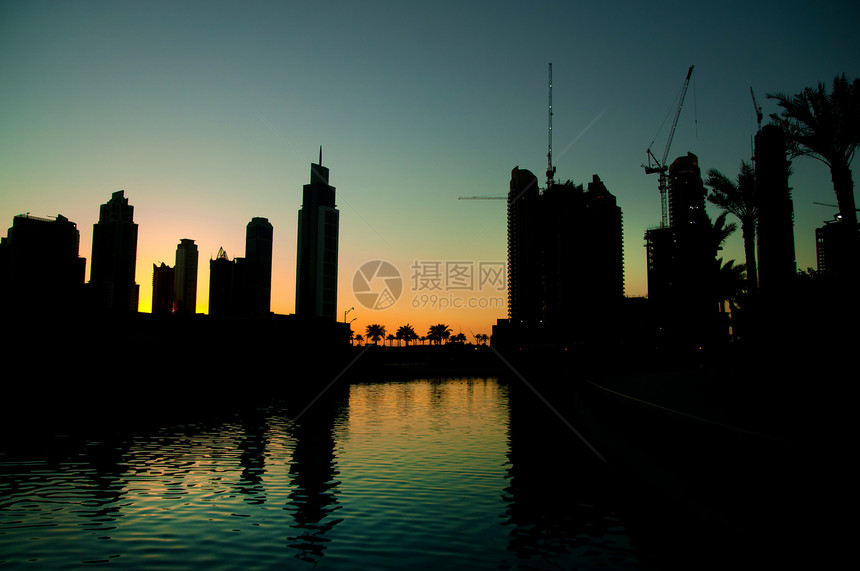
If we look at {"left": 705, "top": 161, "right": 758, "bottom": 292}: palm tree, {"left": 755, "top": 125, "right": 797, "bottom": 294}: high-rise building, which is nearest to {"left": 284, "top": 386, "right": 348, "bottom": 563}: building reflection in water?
{"left": 755, "top": 125, "right": 797, "bottom": 294}: high-rise building

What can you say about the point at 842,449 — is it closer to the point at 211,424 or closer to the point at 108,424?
the point at 211,424

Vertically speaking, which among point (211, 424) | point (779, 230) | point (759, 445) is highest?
point (779, 230)

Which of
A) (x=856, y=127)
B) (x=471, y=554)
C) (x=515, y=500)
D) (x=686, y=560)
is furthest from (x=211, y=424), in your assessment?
(x=856, y=127)

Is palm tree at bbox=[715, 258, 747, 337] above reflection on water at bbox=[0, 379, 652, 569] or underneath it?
above

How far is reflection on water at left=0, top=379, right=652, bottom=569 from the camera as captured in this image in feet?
32.2

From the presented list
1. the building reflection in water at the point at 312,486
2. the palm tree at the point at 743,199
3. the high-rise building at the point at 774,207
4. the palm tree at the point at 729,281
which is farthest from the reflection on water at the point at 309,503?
the palm tree at the point at 729,281

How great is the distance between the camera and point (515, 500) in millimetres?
13797

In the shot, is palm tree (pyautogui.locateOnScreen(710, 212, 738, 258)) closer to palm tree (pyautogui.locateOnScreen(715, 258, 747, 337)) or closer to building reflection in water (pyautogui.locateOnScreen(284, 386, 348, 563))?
palm tree (pyautogui.locateOnScreen(715, 258, 747, 337))

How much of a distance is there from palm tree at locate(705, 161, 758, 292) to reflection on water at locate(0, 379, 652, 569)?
20.7 meters

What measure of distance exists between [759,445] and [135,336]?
103641 mm

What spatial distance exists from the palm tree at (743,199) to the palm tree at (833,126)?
11543 millimetres

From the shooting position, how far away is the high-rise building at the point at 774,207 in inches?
987

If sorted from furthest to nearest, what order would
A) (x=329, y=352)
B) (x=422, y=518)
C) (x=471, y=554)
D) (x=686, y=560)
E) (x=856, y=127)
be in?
(x=329, y=352)
(x=856, y=127)
(x=422, y=518)
(x=471, y=554)
(x=686, y=560)

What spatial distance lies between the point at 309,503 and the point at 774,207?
76.0 ft
